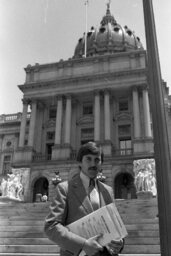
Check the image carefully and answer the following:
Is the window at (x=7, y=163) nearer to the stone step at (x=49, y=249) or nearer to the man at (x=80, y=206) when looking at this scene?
the stone step at (x=49, y=249)

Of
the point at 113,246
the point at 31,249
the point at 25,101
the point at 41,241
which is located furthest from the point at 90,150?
the point at 25,101

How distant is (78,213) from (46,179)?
110 ft

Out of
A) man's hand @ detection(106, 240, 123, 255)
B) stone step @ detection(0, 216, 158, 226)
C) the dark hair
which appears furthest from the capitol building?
man's hand @ detection(106, 240, 123, 255)

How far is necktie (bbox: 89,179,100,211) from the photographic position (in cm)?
277

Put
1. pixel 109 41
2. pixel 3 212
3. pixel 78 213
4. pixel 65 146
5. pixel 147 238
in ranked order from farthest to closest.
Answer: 1. pixel 109 41
2. pixel 65 146
3. pixel 3 212
4. pixel 147 238
5. pixel 78 213

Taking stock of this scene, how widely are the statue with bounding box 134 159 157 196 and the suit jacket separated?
976 inches

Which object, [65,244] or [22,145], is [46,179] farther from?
[65,244]

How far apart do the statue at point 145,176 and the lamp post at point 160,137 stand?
78.3 feet

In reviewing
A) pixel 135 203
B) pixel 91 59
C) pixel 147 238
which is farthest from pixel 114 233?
pixel 91 59

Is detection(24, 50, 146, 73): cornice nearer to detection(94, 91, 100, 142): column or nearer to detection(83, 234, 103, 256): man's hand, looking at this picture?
detection(94, 91, 100, 142): column

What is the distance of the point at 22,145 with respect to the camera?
1435 inches

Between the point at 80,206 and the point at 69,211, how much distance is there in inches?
4.5

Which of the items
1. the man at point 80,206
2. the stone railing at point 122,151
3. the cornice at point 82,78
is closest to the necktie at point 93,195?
the man at point 80,206

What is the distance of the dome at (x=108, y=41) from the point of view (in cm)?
5978
